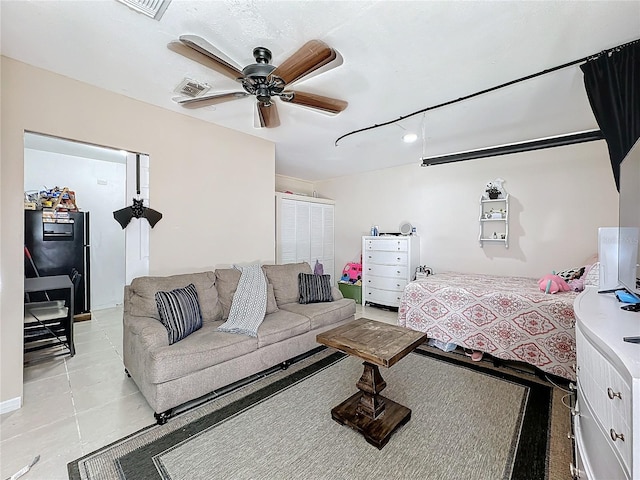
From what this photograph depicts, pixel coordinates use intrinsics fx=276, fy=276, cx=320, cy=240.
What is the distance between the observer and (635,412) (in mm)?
755

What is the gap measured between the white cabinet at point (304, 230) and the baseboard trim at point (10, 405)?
3156 millimetres

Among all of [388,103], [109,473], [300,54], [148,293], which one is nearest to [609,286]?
[388,103]

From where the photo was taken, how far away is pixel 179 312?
2.34m

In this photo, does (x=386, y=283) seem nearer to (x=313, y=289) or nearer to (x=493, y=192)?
(x=313, y=289)

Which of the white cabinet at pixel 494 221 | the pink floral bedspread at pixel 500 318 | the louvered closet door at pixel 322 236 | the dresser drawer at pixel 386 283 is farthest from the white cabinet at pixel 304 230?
the white cabinet at pixel 494 221

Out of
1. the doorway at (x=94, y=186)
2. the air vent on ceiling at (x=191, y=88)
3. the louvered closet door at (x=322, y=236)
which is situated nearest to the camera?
the air vent on ceiling at (x=191, y=88)

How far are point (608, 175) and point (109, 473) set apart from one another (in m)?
5.33

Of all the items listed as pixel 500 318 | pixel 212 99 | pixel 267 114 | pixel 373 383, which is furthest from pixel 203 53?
pixel 500 318

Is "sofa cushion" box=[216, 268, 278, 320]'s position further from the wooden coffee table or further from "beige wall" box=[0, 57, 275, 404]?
the wooden coffee table

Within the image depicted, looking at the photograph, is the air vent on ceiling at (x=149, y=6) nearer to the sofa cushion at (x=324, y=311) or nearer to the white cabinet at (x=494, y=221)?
the sofa cushion at (x=324, y=311)

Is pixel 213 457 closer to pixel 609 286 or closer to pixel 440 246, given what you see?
pixel 609 286

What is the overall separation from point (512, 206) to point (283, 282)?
3.37 m

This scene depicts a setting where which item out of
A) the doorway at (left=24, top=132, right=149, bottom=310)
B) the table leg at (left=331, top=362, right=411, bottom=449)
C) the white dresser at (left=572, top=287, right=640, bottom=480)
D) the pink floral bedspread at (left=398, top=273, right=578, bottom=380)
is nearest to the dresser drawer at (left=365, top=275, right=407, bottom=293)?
the pink floral bedspread at (left=398, top=273, right=578, bottom=380)

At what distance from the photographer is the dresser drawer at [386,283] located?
4.64m
